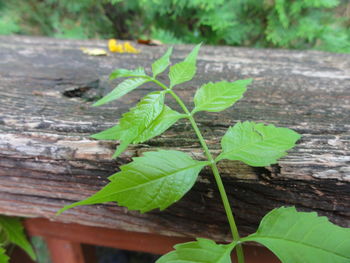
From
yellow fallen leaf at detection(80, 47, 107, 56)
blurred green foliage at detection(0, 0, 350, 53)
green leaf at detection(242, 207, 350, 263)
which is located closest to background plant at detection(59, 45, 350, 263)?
green leaf at detection(242, 207, 350, 263)

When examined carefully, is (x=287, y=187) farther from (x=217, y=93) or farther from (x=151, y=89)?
(x=151, y=89)

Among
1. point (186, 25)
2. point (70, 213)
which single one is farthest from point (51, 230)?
point (186, 25)

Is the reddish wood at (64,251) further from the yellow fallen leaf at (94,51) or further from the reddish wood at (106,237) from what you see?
the yellow fallen leaf at (94,51)

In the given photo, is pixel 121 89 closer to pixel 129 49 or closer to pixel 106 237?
pixel 106 237

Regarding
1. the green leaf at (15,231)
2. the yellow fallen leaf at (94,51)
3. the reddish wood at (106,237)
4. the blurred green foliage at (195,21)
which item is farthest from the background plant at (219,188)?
the blurred green foliage at (195,21)

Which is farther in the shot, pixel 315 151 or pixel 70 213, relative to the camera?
pixel 70 213

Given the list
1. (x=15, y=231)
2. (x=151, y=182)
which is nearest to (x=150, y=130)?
(x=151, y=182)
